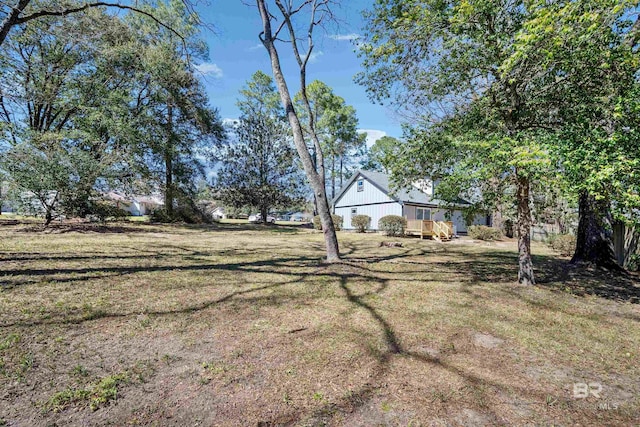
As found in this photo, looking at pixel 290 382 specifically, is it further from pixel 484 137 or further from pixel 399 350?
pixel 484 137

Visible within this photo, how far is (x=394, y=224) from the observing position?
18.8 meters

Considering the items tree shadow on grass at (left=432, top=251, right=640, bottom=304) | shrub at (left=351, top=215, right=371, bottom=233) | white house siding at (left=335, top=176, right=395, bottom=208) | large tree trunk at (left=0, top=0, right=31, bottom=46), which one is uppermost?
large tree trunk at (left=0, top=0, right=31, bottom=46)

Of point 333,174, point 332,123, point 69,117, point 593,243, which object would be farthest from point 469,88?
point 333,174

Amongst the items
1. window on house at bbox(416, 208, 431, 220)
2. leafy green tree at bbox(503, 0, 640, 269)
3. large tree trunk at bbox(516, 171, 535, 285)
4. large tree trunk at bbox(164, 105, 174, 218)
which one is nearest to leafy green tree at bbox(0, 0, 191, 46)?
leafy green tree at bbox(503, 0, 640, 269)

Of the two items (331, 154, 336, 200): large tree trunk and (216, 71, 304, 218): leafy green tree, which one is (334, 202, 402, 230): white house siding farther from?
(331, 154, 336, 200): large tree trunk

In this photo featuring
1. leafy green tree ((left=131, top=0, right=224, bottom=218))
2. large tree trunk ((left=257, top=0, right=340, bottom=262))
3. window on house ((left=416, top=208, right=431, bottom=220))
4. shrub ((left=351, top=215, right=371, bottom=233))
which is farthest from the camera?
window on house ((left=416, top=208, right=431, bottom=220))

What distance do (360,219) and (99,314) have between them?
754 inches

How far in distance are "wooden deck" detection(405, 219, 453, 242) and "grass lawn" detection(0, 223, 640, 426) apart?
39.5 feet

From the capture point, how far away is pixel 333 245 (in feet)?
24.3

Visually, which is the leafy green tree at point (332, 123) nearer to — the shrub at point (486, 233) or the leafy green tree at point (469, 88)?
the shrub at point (486, 233)

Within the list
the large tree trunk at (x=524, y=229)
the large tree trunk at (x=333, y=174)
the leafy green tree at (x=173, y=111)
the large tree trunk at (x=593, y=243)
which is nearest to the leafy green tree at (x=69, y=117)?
the leafy green tree at (x=173, y=111)

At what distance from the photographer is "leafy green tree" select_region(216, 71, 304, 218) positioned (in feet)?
94.0

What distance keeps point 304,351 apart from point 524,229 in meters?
4.82

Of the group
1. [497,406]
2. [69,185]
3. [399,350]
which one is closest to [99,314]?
[399,350]
